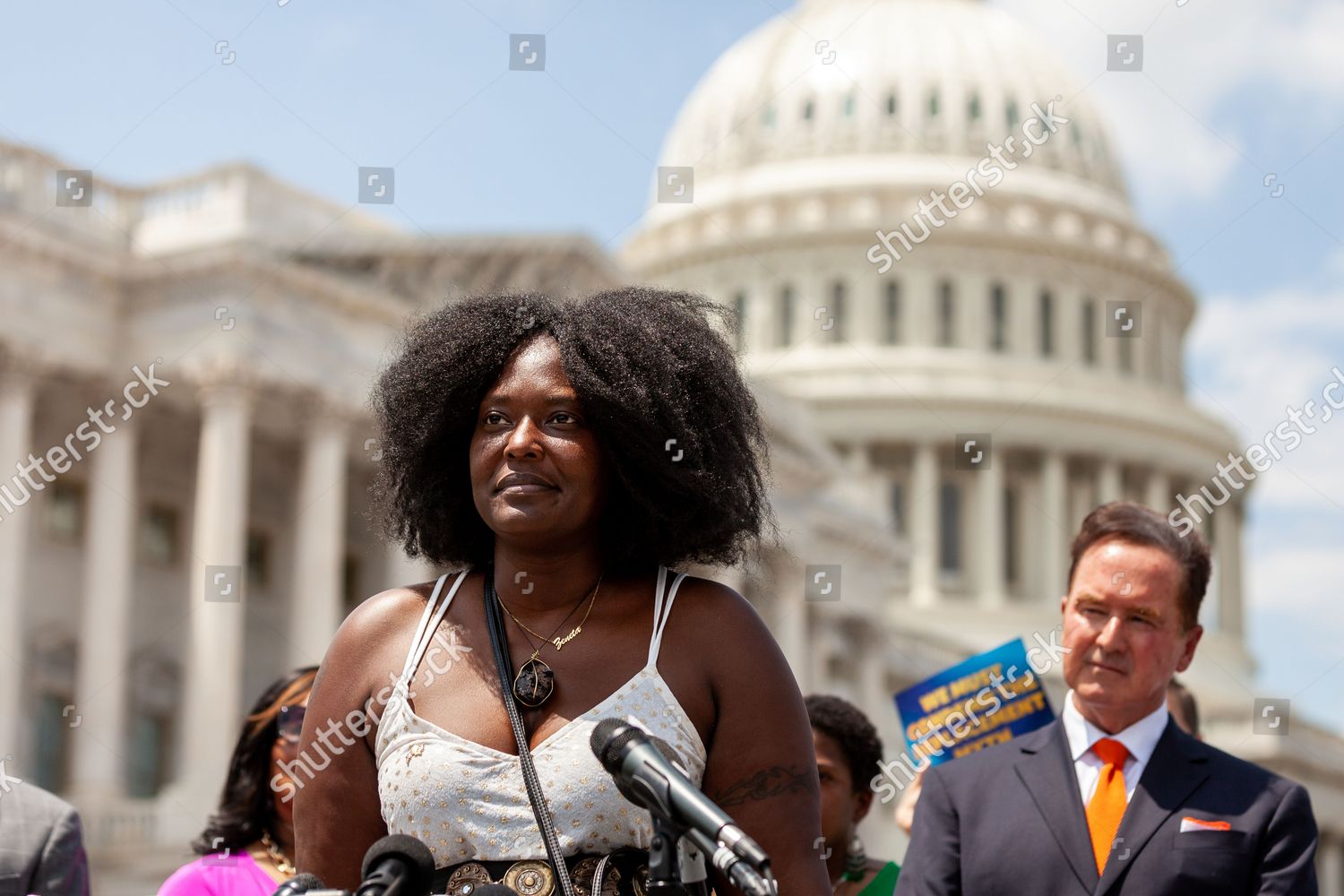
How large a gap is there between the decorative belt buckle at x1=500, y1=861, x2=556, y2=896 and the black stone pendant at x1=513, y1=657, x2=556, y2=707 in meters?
0.34

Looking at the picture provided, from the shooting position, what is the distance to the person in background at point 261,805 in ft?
23.0

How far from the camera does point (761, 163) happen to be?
9125cm

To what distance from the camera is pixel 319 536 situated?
128 feet

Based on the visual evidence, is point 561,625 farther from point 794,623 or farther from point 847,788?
point 794,623

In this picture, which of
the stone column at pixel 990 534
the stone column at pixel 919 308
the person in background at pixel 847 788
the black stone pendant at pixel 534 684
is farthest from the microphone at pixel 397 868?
the stone column at pixel 919 308

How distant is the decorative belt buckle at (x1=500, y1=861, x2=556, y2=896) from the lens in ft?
14.5

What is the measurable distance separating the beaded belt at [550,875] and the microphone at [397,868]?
0.41 m

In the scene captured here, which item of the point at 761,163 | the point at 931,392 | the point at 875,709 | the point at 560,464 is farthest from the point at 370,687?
the point at 761,163

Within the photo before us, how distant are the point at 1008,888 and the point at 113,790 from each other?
3038cm

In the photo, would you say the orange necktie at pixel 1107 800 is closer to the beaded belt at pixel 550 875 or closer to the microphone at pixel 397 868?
the beaded belt at pixel 550 875

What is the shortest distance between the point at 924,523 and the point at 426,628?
8184 cm

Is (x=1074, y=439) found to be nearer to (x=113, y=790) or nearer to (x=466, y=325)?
(x=113, y=790)

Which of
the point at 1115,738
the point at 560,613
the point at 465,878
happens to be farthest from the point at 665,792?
the point at 1115,738

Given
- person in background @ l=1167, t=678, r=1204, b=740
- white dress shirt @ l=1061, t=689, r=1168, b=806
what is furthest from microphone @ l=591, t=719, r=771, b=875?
person in background @ l=1167, t=678, r=1204, b=740
